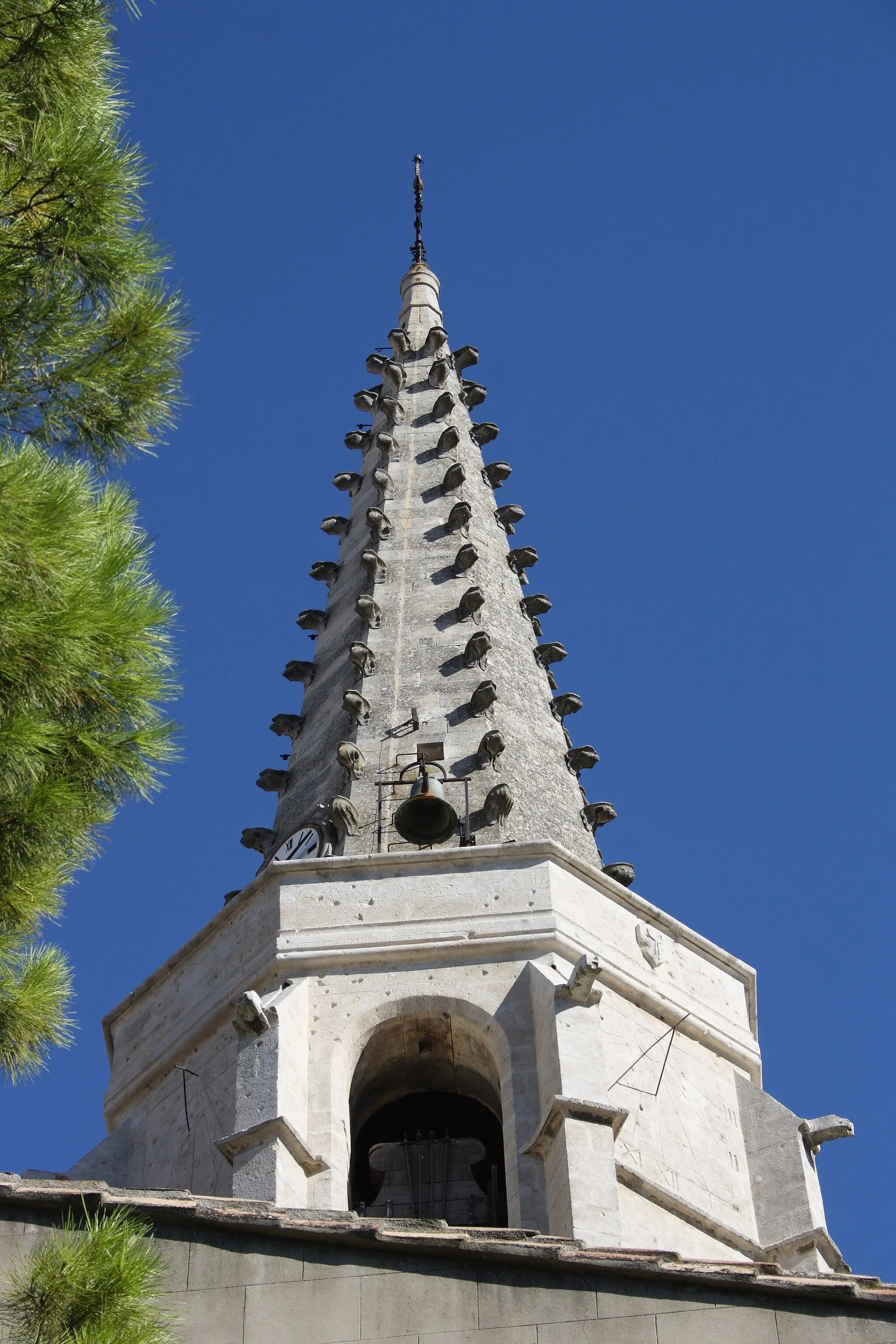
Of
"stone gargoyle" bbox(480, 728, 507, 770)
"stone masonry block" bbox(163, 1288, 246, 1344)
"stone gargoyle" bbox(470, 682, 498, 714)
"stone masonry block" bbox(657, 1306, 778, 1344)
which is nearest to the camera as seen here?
"stone masonry block" bbox(163, 1288, 246, 1344)

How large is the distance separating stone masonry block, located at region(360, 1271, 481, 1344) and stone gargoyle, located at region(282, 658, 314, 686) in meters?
12.5

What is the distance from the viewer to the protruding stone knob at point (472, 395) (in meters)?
27.9

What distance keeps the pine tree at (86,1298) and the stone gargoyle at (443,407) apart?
18.7 m

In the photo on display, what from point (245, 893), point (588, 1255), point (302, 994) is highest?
point (245, 893)

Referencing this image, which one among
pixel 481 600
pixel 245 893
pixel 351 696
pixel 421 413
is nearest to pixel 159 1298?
pixel 245 893

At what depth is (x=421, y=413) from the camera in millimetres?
26906

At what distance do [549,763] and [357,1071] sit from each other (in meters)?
4.96

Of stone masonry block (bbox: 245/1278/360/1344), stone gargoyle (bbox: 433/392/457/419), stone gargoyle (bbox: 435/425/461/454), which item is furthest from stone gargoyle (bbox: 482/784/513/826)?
stone gargoyle (bbox: 433/392/457/419)

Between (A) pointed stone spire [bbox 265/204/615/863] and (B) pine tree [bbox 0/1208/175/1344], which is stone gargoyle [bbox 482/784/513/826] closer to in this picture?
(A) pointed stone spire [bbox 265/204/615/863]

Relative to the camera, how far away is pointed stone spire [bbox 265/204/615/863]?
65.9 ft

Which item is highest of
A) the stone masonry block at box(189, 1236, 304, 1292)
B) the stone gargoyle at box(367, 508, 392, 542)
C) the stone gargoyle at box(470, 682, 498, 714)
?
the stone gargoyle at box(367, 508, 392, 542)

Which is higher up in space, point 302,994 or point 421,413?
point 421,413

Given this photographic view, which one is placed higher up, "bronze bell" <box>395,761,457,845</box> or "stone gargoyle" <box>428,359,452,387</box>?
"stone gargoyle" <box>428,359,452,387</box>

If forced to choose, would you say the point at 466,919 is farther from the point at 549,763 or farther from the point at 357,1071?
the point at 549,763
